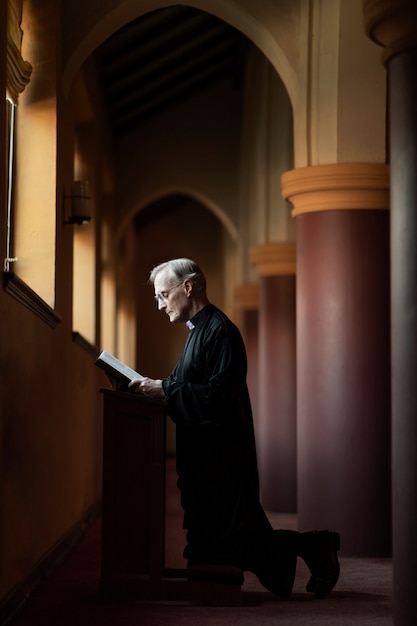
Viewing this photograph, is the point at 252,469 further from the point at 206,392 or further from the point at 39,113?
the point at 39,113

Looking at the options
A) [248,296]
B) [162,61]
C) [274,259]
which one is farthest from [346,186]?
[248,296]

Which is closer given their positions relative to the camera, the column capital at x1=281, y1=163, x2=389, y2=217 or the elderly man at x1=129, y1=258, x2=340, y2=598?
the elderly man at x1=129, y1=258, x2=340, y2=598

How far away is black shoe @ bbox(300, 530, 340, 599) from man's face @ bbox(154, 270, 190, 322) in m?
1.26

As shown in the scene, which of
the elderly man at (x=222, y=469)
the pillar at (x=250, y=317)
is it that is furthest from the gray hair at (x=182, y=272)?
the pillar at (x=250, y=317)

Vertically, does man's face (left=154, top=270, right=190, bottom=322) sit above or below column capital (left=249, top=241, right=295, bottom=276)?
below

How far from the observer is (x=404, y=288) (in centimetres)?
446

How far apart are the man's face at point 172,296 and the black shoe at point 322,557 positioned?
126 centimetres

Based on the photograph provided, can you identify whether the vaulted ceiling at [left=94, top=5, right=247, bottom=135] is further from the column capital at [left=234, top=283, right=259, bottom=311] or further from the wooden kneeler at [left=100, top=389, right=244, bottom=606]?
the wooden kneeler at [left=100, top=389, right=244, bottom=606]

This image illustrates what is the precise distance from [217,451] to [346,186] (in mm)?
2763

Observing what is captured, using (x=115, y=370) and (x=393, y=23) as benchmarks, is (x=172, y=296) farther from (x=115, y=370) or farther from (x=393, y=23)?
(x=393, y=23)

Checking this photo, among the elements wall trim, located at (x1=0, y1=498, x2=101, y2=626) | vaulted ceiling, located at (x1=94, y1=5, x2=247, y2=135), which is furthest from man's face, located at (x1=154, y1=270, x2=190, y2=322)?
vaulted ceiling, located at (x1=94, y1=5, x2=247, y2=135)

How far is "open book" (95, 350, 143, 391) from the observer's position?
17.8 ft

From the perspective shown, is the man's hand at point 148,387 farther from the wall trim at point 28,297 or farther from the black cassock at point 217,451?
the wall trim at point 28,297

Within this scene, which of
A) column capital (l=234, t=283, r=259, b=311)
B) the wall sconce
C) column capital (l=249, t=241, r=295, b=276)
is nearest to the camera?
the wall sconce
